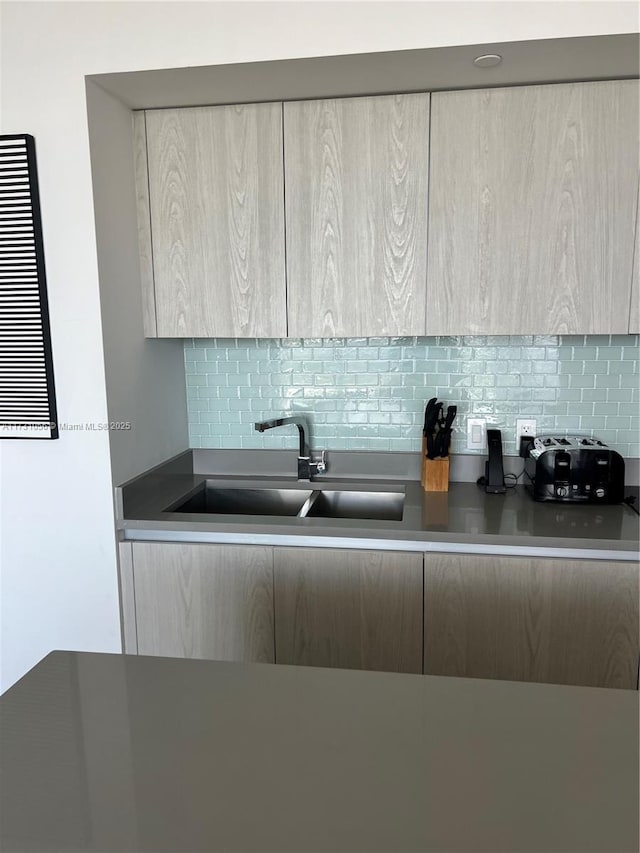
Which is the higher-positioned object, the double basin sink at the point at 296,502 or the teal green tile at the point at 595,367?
the teal green tile at the point at 595,367

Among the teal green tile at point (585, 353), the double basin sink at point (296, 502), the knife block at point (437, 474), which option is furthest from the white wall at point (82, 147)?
the knife block at point (437, 474)

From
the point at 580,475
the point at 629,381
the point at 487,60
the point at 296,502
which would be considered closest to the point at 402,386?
the point at 296,502

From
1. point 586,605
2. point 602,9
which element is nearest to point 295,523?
point 586,605

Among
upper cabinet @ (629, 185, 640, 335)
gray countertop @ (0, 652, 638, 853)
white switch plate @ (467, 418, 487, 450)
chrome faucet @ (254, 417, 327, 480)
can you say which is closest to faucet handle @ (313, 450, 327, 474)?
chrome faucet @ (254, 417, 327, 480)

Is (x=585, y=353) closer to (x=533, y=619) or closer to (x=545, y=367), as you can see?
(x=545, y=367)

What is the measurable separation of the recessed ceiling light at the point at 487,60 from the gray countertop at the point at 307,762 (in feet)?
5.59

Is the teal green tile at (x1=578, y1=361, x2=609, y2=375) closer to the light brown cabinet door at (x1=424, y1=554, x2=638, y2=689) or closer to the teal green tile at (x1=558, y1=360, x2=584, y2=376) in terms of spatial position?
the teal green tile at (x1=558, y1=360, x2=584, y2=376)

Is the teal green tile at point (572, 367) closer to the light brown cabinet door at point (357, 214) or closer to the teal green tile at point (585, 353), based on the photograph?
the teal green tile at point (585, 353)

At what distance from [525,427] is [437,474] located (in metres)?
0.41

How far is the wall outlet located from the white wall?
1306 mm

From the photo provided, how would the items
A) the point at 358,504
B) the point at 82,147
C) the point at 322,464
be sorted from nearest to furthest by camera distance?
the point at 82,147
the point at 358,504
the point at 322,464

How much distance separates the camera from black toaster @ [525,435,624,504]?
7.07 feet

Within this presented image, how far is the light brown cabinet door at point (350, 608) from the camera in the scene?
6.40 ft

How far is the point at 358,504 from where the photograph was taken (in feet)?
8.10
